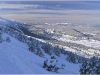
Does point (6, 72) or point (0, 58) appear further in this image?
point (0, 58)

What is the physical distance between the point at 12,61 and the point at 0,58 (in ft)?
7.93

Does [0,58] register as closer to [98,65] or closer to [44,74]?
[44,74]

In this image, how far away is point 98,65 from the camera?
39.2 meters

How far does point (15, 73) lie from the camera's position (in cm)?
3541

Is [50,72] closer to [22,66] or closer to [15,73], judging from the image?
[22,66]

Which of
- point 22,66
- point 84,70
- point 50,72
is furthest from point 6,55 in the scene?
point 84,70

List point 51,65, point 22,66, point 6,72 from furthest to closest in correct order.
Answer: point 51,65 → point 22,66 → point 6,72

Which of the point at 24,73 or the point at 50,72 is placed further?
the point at 50,72

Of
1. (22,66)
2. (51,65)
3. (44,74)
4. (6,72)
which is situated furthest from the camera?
(51,65)

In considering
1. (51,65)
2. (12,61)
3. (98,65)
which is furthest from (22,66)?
(98,65)

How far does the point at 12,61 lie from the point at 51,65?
7.48 m

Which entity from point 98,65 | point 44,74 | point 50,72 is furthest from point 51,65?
point 98,65

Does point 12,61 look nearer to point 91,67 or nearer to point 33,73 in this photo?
point 33,73

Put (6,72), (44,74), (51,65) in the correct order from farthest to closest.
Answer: (51,65) → (44,74) → (6,72)
